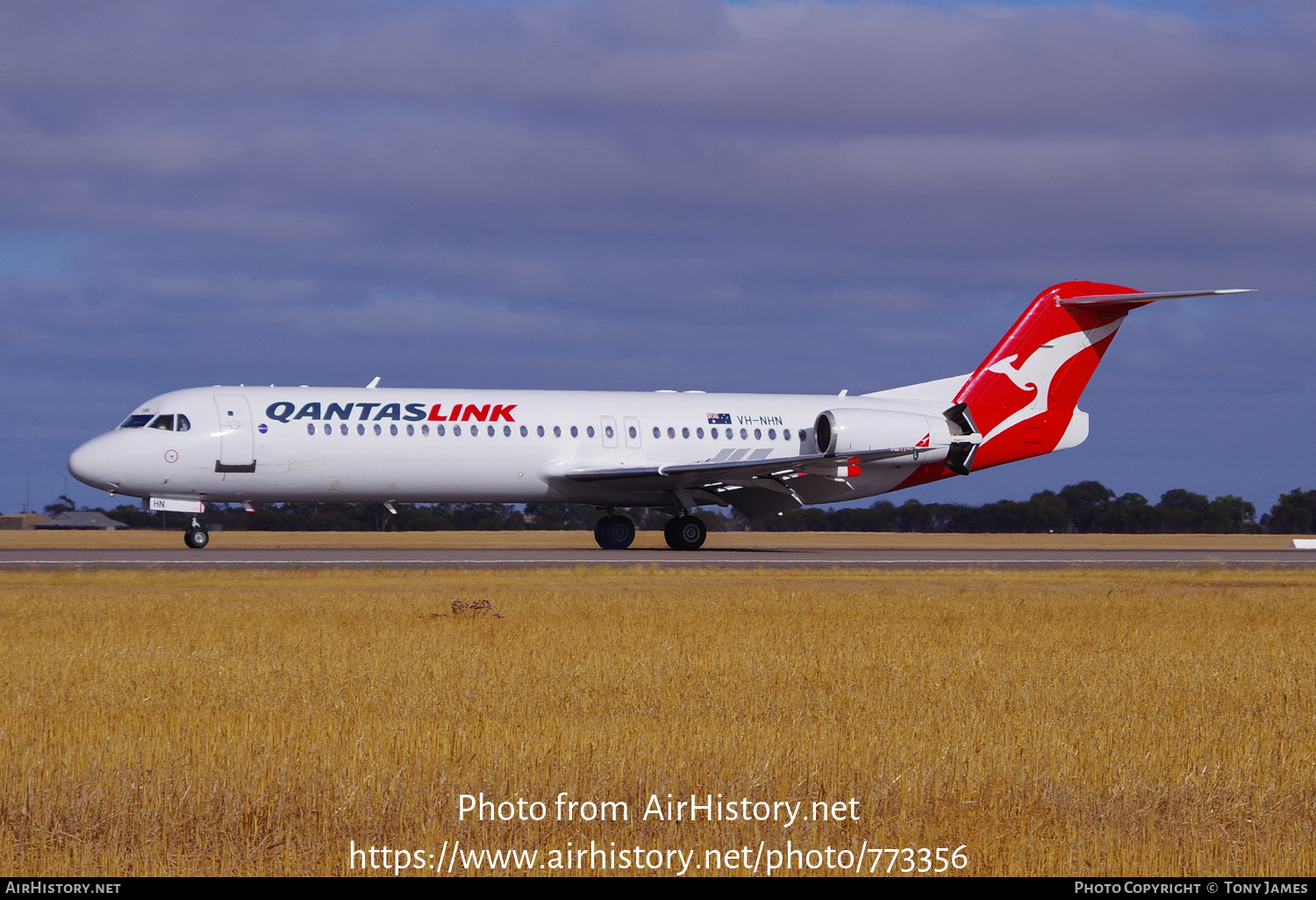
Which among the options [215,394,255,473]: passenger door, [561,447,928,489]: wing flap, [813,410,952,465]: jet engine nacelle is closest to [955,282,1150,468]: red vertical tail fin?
[813,410,952,465]: jet engine nacelle

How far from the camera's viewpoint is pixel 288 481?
3397cm

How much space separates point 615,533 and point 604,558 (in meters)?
5.79

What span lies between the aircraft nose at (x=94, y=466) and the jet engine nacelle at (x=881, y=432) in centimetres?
1799

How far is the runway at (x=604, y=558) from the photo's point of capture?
28812 mm

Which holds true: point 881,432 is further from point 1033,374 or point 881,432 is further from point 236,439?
point 236,439

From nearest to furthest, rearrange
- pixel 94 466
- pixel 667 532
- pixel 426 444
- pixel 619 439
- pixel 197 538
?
pixel 94 466, pixel 197 538, pixel 426 444, pixel 619 439, pixel 667 532

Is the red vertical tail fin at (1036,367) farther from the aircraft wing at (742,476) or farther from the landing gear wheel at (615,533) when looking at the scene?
the landing gear wheel at (615,533)

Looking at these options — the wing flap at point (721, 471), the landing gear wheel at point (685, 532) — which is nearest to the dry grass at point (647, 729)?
the wing flap at point (721, 471)

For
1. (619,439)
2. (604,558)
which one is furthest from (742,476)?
(604,558)

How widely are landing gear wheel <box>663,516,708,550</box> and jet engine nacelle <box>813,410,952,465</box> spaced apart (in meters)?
4.09

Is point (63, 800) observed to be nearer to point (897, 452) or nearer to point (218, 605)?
point (218, 605)

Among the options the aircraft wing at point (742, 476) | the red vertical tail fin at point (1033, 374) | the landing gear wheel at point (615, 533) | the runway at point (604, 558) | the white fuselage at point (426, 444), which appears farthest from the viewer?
the red vertical tail fin at point (1033, 374)

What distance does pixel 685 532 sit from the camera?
37781 millimetres

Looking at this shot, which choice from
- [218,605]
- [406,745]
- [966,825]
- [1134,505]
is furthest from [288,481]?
[1134,505]
